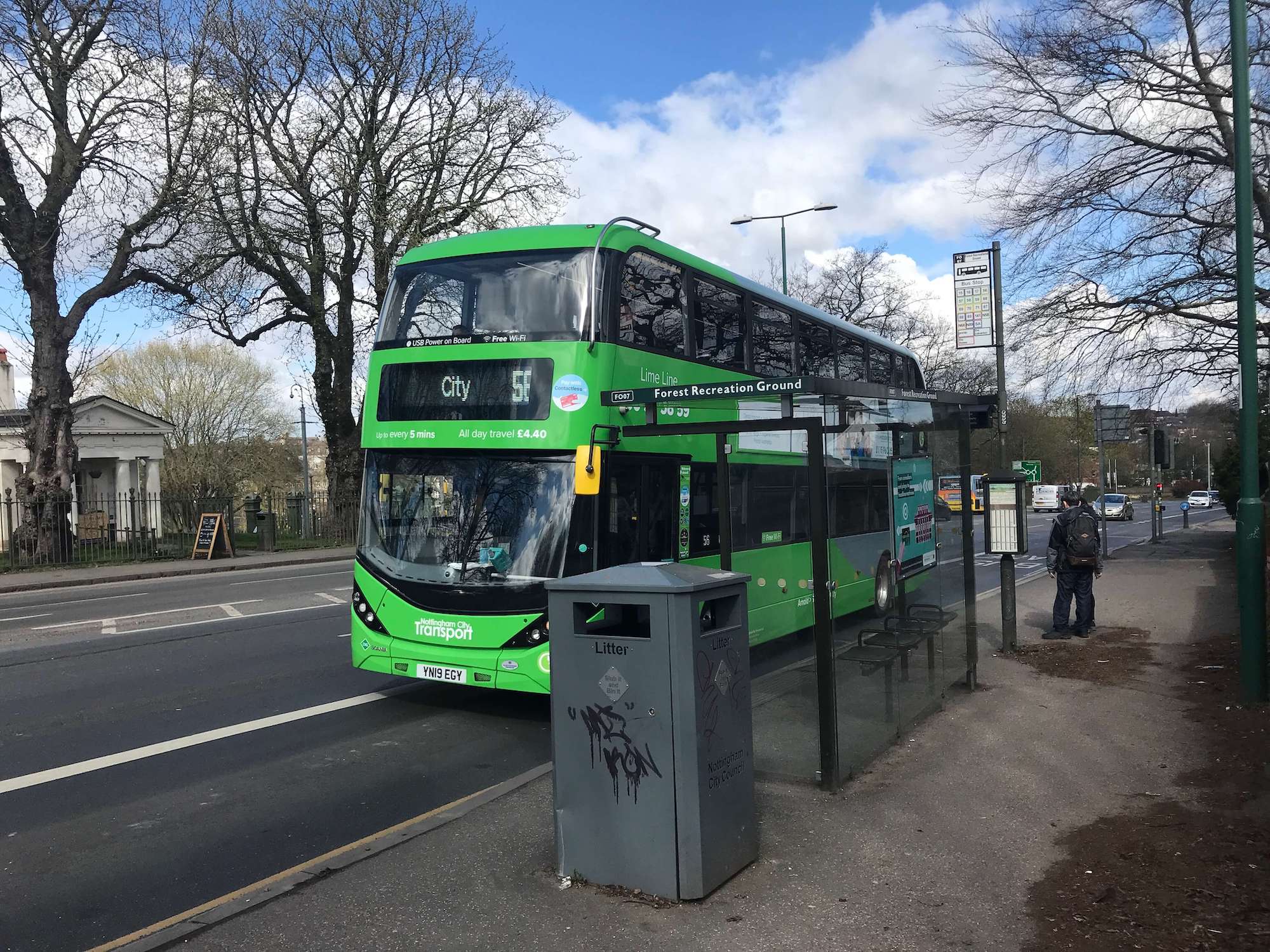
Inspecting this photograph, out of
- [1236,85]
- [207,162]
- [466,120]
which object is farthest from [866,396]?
[466,120]

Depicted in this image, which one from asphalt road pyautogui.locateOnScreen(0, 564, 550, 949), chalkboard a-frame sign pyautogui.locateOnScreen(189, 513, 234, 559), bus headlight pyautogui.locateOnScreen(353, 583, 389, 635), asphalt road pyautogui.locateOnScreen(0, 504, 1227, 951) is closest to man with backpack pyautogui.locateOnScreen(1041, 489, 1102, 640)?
asphalt road pyautogui.locateOnScreen(0, 504, 1227, 951)

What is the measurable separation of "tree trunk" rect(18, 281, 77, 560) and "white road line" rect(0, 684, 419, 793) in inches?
768

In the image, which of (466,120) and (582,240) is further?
(466,120)

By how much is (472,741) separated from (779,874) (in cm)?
364

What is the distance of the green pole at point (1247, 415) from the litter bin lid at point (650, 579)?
539 cm

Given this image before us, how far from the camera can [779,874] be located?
4.76m

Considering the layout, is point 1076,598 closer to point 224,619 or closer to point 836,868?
point 836,868

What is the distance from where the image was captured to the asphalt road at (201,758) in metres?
5.12

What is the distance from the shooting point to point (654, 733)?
175 inches

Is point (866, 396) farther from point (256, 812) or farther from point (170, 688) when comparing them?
point (170, 688)

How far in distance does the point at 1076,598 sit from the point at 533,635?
24.1 feet

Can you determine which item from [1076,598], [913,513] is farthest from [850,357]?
[913,513]

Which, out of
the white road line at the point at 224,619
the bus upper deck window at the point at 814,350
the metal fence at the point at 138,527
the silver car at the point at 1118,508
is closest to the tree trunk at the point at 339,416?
the metal fence at the point at 138,527

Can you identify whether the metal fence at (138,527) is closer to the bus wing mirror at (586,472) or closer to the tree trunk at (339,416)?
the tree trunk at (339,416)
